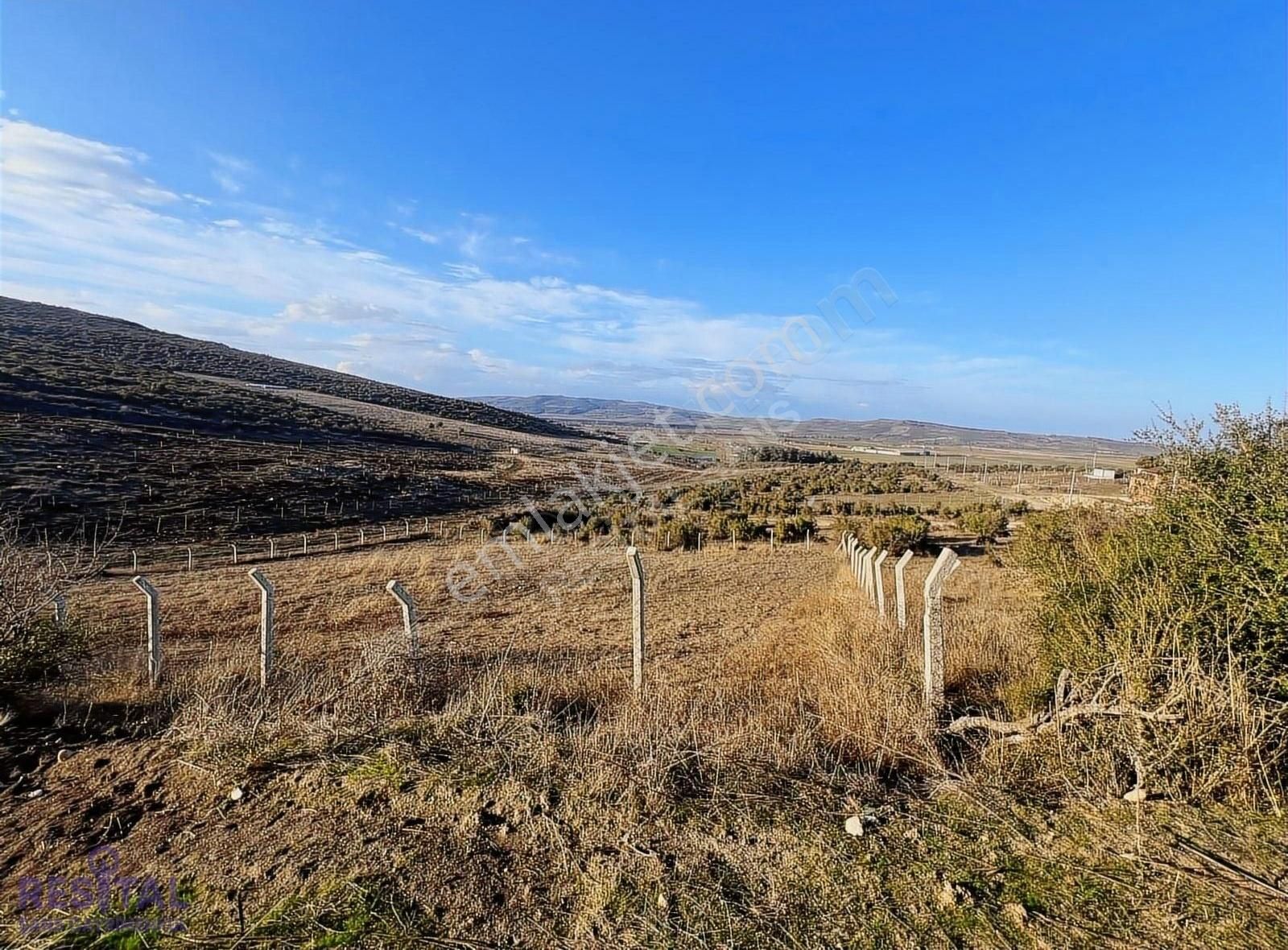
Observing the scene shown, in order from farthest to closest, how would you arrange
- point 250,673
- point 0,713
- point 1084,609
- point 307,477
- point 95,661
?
point 307,477, point 95,661, point 250,673, point 0,713, point 1084,609

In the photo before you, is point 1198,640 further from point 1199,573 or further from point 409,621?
point 409,621

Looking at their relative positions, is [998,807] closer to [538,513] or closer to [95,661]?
[95,661]

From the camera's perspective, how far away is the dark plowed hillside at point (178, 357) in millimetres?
60600

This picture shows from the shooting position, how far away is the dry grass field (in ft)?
9.04

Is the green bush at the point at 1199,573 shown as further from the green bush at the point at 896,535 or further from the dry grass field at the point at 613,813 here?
the green bush at the point at 896,535

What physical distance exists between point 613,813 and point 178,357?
93188mm

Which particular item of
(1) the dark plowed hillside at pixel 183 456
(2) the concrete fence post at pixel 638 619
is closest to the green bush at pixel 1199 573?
(2) the concrete fence post at pixel 638 619

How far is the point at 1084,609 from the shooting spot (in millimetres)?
4465

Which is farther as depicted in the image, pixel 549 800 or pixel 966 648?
pixel 966 648

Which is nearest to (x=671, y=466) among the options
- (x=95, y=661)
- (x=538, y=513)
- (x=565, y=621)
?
(x=538, y=513)

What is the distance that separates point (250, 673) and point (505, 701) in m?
2.94

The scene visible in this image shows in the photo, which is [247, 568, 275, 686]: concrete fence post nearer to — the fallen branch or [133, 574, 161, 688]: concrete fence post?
[133, 574, 161, 688]: concrete fence post

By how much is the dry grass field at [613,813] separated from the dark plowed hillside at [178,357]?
6132cm

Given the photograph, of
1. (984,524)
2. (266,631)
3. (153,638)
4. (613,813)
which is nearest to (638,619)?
(613,813)
